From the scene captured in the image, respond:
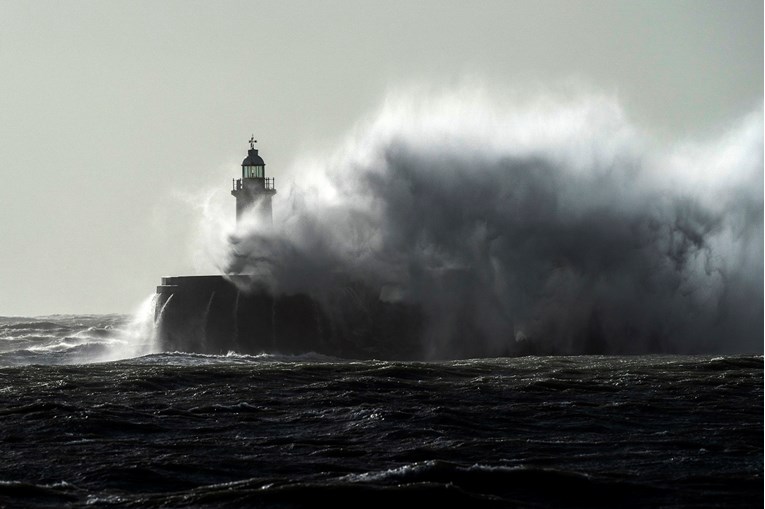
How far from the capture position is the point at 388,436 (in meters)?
17.5

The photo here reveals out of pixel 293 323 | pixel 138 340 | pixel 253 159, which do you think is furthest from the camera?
pixel 253 159

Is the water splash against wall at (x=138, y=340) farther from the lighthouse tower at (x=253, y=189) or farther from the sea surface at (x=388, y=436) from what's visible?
the sea surface at (x=388, y=436)

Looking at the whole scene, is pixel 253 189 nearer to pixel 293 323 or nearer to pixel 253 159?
pixel 253 159

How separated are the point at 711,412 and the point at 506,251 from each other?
19.2 m

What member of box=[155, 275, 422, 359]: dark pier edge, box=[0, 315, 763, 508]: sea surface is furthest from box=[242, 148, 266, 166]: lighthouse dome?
box=[0, 315, 763, 508]: sea surface

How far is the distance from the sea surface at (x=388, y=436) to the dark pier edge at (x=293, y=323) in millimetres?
9257

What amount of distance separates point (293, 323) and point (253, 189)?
11.1m

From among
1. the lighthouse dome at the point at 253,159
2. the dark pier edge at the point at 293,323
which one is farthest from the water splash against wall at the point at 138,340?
the lighthouse dome at the point at 253,159

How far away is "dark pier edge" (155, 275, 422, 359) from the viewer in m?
37.2

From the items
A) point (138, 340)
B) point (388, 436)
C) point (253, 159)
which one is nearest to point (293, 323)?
point (138, 340)

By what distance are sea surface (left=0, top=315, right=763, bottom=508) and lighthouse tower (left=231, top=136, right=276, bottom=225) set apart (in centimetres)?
1881

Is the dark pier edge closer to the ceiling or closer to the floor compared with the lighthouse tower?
closer to the floor

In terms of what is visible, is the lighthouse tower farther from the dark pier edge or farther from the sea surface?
the sea surface

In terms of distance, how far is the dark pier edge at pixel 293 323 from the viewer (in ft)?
122
